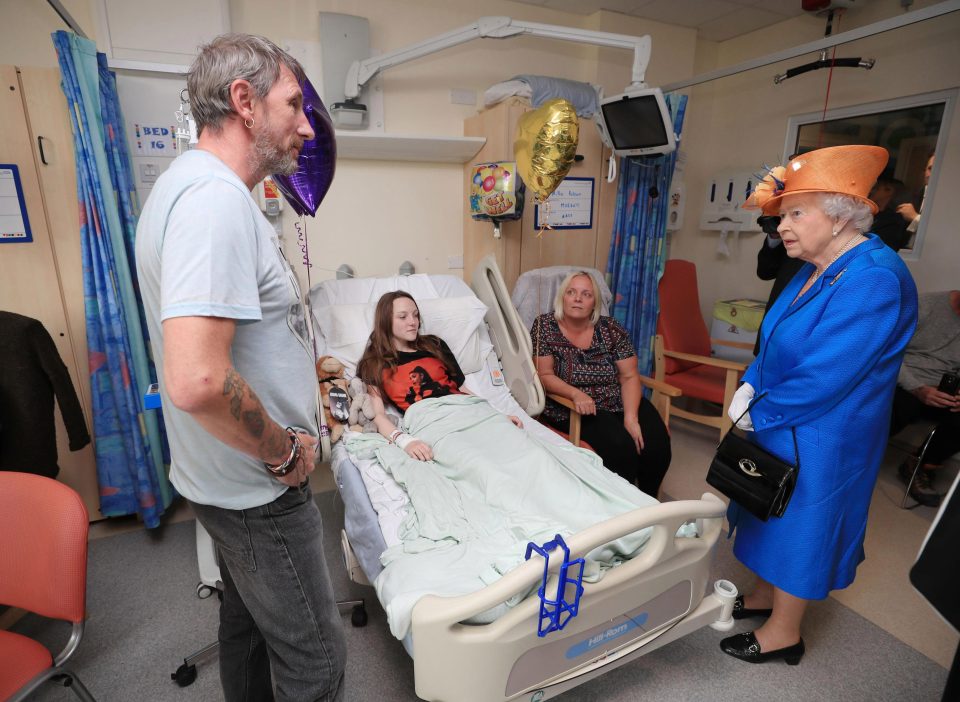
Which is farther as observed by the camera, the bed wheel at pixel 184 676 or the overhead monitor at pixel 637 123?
the overhead monitor at pixel 637 123

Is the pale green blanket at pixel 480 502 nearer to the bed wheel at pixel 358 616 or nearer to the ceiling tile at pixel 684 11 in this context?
the bed wheel at pixel 358 616

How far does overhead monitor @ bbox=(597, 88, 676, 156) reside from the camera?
269 cm

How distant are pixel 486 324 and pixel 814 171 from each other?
1690 mm

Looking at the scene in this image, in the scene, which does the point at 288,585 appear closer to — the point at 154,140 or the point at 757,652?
the point at 757,652

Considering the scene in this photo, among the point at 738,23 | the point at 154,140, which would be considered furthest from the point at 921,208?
the point at 154,140

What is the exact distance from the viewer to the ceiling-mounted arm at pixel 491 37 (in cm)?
237

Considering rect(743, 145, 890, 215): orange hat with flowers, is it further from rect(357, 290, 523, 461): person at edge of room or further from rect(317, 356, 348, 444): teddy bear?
rect(317, 356, 348, 444): teddy bear

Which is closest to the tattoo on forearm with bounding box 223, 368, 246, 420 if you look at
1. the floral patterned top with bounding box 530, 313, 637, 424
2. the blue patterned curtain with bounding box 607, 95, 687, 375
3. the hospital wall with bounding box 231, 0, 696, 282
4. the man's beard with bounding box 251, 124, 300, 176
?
the man's beard with bounding box 251, 124, 300, 176

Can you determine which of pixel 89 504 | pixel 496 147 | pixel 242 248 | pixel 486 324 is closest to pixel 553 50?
pixel 496 147

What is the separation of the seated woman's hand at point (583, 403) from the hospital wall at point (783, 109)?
7.60 feet

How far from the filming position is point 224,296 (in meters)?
0.76

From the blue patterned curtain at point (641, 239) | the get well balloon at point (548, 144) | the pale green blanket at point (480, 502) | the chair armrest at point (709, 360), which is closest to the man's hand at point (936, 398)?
the chair armrest at point (709, 360)

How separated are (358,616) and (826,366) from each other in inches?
67.2

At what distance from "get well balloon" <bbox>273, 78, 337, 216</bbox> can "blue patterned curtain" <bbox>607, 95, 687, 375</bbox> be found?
211cm
